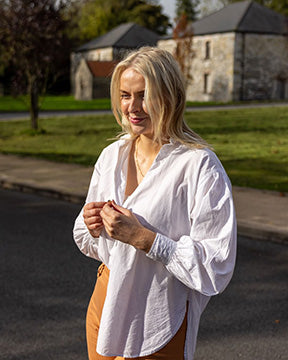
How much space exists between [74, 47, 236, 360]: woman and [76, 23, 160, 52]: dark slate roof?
202 feet

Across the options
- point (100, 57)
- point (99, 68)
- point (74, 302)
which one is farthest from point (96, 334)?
point (100, 57)

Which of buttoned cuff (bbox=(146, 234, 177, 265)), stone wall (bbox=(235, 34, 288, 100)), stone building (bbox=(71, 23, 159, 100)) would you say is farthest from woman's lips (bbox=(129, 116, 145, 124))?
stone building (bbox=(71, 23, 159, 100))

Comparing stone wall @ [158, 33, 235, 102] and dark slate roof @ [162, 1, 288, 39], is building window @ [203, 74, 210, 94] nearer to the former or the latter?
stone wall @ [158, 33, 235, 102]

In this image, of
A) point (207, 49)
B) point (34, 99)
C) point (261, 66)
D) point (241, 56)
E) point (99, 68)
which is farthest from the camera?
point (99, 68)

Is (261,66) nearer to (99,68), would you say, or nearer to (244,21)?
(244,21)

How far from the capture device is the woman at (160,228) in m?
2.13

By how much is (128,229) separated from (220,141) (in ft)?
54.3

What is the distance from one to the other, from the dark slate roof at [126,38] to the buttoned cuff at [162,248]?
2438 inches

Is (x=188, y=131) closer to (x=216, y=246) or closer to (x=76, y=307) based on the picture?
(x=216, y=246)

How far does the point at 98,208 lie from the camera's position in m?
2.24

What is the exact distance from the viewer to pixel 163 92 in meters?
2.18

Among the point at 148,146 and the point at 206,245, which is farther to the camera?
the point at 148,146

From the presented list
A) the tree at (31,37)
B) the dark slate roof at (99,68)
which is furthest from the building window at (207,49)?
the tree at (31,37)

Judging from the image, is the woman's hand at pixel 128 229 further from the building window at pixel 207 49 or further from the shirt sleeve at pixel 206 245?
the building window at pixel 207 49
